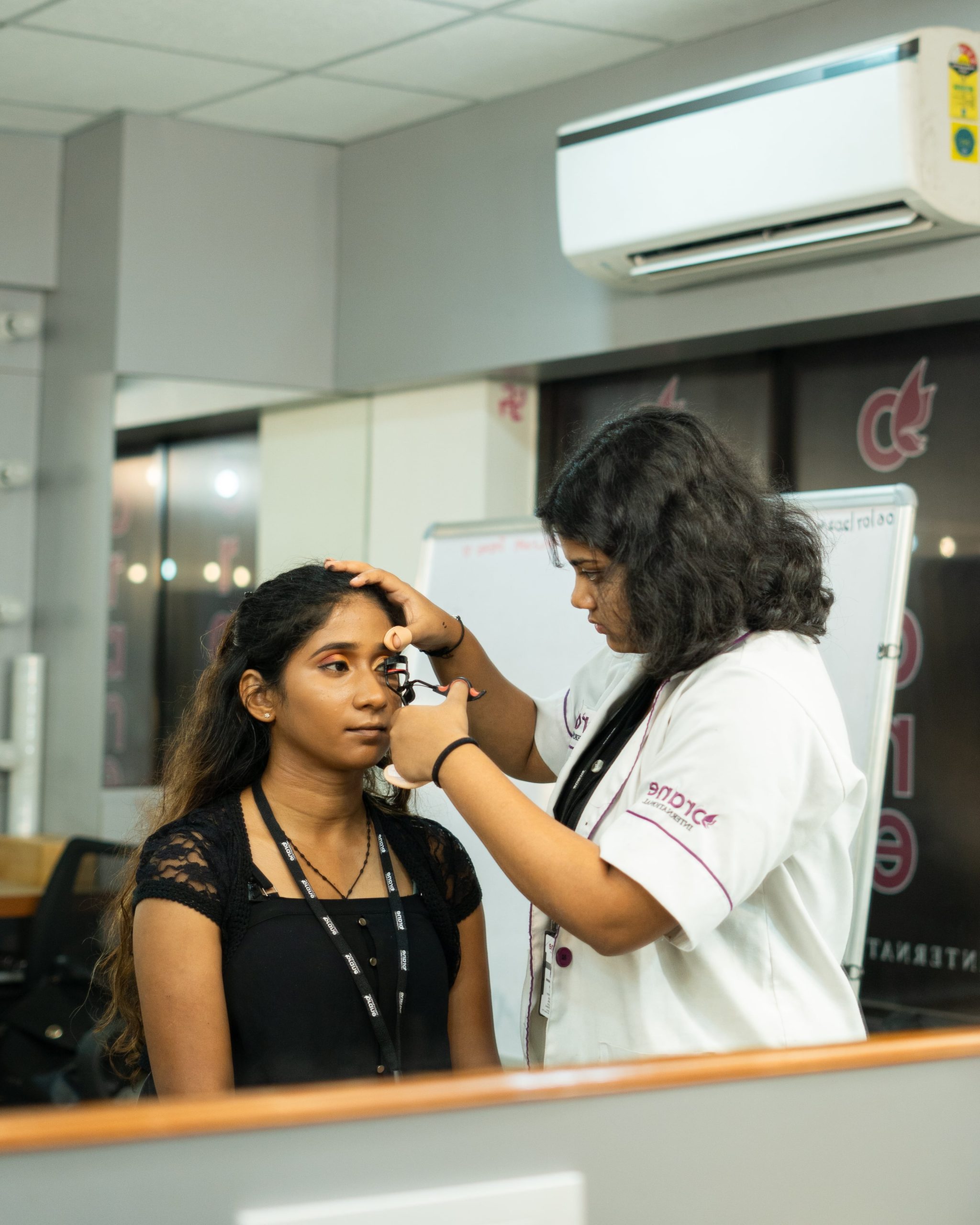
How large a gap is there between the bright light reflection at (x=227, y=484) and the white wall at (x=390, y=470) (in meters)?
0.09

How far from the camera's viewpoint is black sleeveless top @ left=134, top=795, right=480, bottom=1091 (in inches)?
63.7

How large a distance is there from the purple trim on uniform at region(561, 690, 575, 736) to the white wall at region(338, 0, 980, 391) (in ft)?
4.73

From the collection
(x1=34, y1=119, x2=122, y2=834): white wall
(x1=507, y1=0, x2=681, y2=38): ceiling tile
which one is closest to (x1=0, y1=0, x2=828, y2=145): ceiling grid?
(x1=507, y1=0, x2=681, y2=38): ceiling tile

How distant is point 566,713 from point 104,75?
2536 mm

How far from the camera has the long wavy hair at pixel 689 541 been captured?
1.50m

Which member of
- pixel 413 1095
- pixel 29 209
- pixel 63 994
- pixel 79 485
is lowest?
pixel 63 994

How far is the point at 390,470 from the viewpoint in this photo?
4.32 meters

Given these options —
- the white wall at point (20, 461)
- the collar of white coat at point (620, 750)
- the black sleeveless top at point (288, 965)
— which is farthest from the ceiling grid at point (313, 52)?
the black sleeveless top at point (288, 965)

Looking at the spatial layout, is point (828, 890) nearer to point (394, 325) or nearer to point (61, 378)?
point (394, 325)

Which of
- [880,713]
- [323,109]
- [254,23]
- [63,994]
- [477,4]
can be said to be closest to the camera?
[880,713]

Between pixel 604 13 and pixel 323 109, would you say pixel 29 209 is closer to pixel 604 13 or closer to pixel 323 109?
pixel 323 109

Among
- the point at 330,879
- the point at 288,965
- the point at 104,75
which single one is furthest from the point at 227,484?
the point at 288,965

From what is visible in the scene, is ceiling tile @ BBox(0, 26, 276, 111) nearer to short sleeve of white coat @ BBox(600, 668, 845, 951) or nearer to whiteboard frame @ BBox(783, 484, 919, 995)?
whiteboard frame @ BBox(783, 484, 919, 995)

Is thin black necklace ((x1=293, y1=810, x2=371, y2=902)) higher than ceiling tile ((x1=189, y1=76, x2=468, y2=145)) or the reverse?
the reverse
